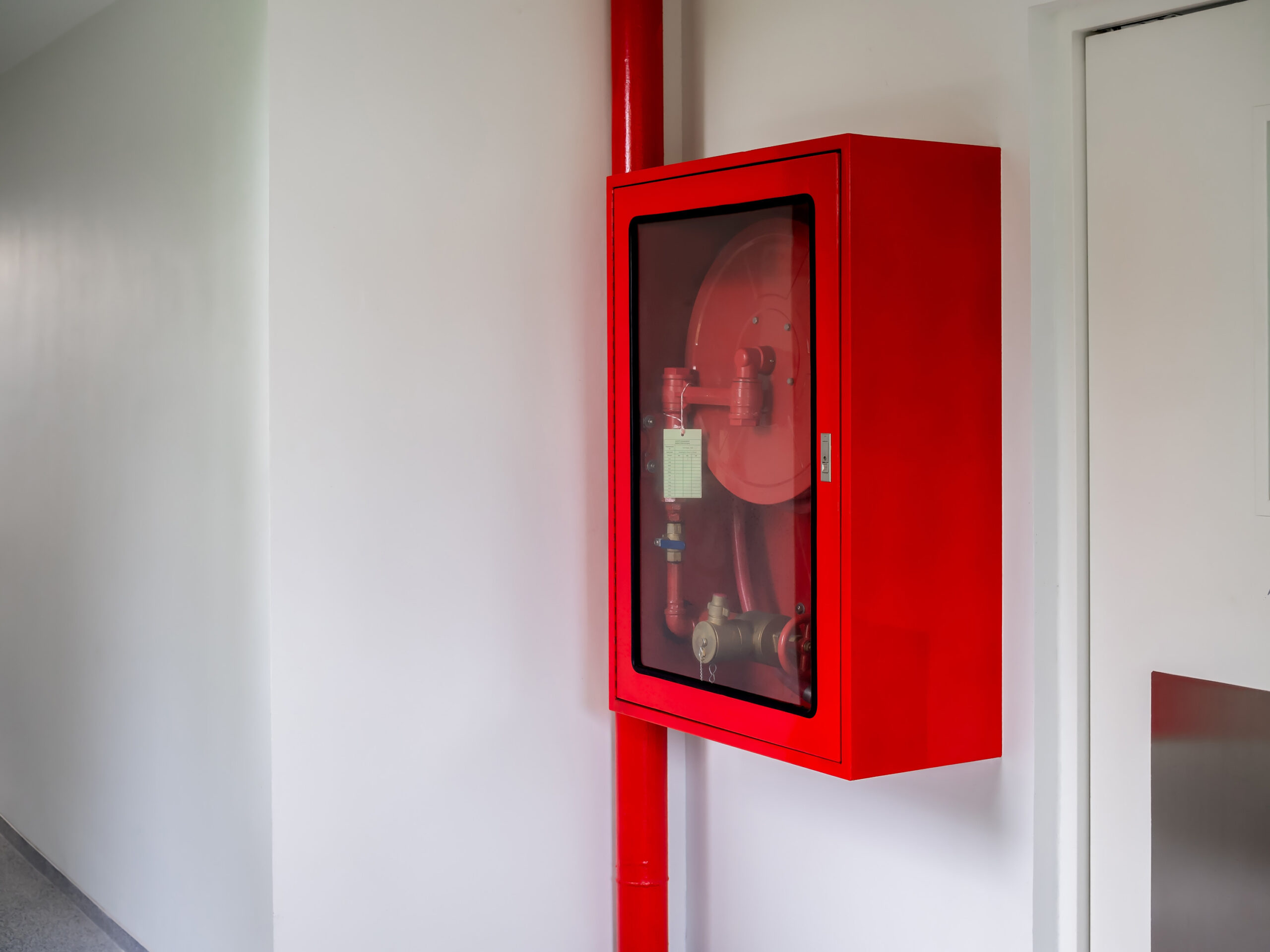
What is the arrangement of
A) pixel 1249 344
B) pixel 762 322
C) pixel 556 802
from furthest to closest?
pixel 556 802 → pixel 762 322 → pixel 1249 344

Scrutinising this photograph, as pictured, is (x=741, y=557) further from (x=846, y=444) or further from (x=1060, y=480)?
(x=1060, y=480)

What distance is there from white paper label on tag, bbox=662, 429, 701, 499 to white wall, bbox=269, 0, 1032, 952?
0.98ft

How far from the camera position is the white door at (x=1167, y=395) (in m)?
1.40

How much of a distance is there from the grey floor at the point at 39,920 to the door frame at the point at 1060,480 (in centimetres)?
253

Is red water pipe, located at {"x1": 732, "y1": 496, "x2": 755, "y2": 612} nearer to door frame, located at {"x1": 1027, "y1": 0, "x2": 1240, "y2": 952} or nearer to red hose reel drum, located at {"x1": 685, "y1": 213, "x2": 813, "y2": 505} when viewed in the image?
red hose reel drum, located at {"x1": 685, "y1": 213, "x2": 813, "y2": 505}

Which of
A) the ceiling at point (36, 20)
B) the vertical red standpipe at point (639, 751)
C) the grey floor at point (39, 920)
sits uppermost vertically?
the ceiling at point (36, 20)

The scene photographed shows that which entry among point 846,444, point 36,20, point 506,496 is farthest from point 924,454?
point 36,20

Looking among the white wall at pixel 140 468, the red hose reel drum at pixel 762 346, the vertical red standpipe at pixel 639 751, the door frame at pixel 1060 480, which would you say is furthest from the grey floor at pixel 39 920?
the door frame at pixel 1060 480

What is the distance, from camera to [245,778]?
6.50 feet

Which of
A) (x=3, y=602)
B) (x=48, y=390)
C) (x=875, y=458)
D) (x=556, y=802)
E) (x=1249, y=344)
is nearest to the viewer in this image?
(x=1249, y=344)

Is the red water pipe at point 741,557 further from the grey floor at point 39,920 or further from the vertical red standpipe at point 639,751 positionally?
the grey floor at point 39,920

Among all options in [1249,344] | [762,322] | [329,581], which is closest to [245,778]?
[329,581]

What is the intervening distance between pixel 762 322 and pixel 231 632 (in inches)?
51.4

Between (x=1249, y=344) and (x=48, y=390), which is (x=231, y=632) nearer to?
(x=48, y=390)
